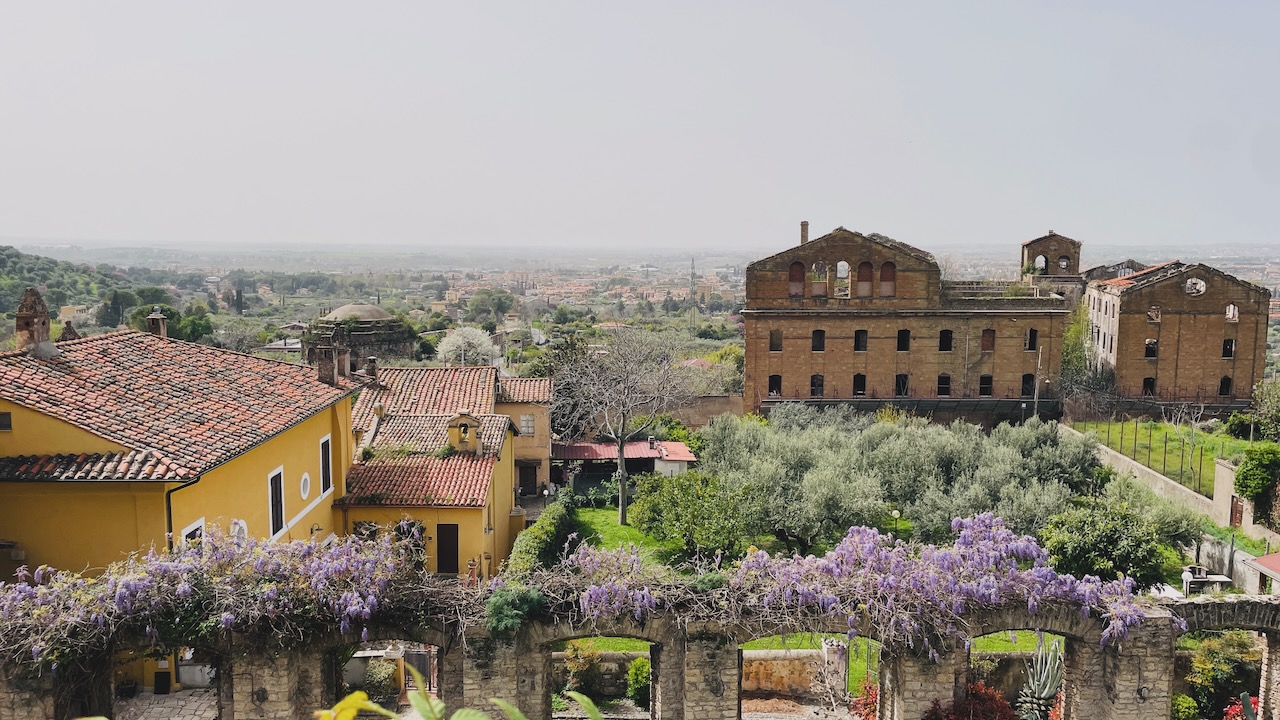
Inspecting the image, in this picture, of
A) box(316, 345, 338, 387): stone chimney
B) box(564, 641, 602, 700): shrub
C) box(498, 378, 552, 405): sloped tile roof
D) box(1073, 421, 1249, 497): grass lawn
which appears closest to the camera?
box(564, 641, 602, 700): shrub

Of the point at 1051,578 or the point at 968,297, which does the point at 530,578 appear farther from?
the point at 968,297

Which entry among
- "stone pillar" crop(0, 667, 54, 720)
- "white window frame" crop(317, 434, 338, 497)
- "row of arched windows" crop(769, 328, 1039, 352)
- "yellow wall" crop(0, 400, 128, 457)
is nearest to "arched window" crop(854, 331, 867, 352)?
"row of arched windows" crop(769, 328, 1039, 352)

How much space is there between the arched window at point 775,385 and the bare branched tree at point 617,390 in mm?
3783

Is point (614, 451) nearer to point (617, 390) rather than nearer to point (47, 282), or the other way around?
point (617, 390)

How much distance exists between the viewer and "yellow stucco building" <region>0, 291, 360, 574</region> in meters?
12.4

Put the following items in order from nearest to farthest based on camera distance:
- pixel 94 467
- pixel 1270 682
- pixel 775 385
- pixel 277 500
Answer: pixel 94 467
pixel 1270 682
pixel 277 500
pixel 775 385

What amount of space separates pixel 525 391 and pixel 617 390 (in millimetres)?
5265

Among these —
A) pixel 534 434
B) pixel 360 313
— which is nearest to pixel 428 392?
pixel 534 434

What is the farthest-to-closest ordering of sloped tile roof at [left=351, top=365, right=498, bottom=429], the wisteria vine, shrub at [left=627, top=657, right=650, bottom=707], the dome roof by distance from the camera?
the dome roof, sloped tile roof at [left=351, top=365, right=498, bottom=429], shrub at [left=627, top=657, right=650, bottom=707], the wisteria vine

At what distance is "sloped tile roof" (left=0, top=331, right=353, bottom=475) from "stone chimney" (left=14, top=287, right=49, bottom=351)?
272 mm

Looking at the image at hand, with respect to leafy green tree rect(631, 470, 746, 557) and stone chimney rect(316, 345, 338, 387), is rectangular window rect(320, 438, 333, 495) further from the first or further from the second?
leafy green tree rect(631, 470, 746, 557)

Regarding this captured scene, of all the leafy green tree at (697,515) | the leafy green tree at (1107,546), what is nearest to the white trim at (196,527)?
the leafy green tree at (697,515)

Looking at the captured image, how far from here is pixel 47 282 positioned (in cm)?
10050

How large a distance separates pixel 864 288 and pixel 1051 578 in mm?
28622
